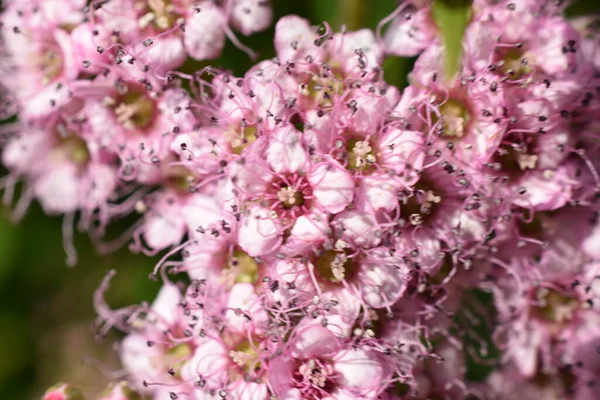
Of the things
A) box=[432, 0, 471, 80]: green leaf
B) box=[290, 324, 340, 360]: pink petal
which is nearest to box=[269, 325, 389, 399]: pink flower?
box=[290, 324, 340, 360]: pink petal

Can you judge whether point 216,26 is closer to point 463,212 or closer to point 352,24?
point 352,24

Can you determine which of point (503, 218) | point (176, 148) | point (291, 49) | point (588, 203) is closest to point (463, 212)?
point (503, 218)

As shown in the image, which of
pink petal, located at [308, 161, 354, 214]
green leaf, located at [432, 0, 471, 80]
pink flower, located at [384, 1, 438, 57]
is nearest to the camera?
green leaf, located at [432, 0, 471, 80]

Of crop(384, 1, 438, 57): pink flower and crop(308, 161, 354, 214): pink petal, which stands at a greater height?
crop(384, 1, 438, 57): pink flower

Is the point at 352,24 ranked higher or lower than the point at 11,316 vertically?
higher

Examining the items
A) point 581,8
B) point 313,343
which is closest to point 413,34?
point 313,343

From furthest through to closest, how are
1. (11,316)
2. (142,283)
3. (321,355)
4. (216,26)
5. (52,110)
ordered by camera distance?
1. (11,316)
2. (142,283)
3. (52,110)
4. (216,26)
5. (321,355)

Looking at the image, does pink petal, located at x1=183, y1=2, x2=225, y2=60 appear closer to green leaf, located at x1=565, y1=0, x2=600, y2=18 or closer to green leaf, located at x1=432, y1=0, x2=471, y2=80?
green leaf, located at x1=432, y1=0, x2=471, y2=80

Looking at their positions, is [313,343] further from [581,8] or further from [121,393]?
[581,8]
